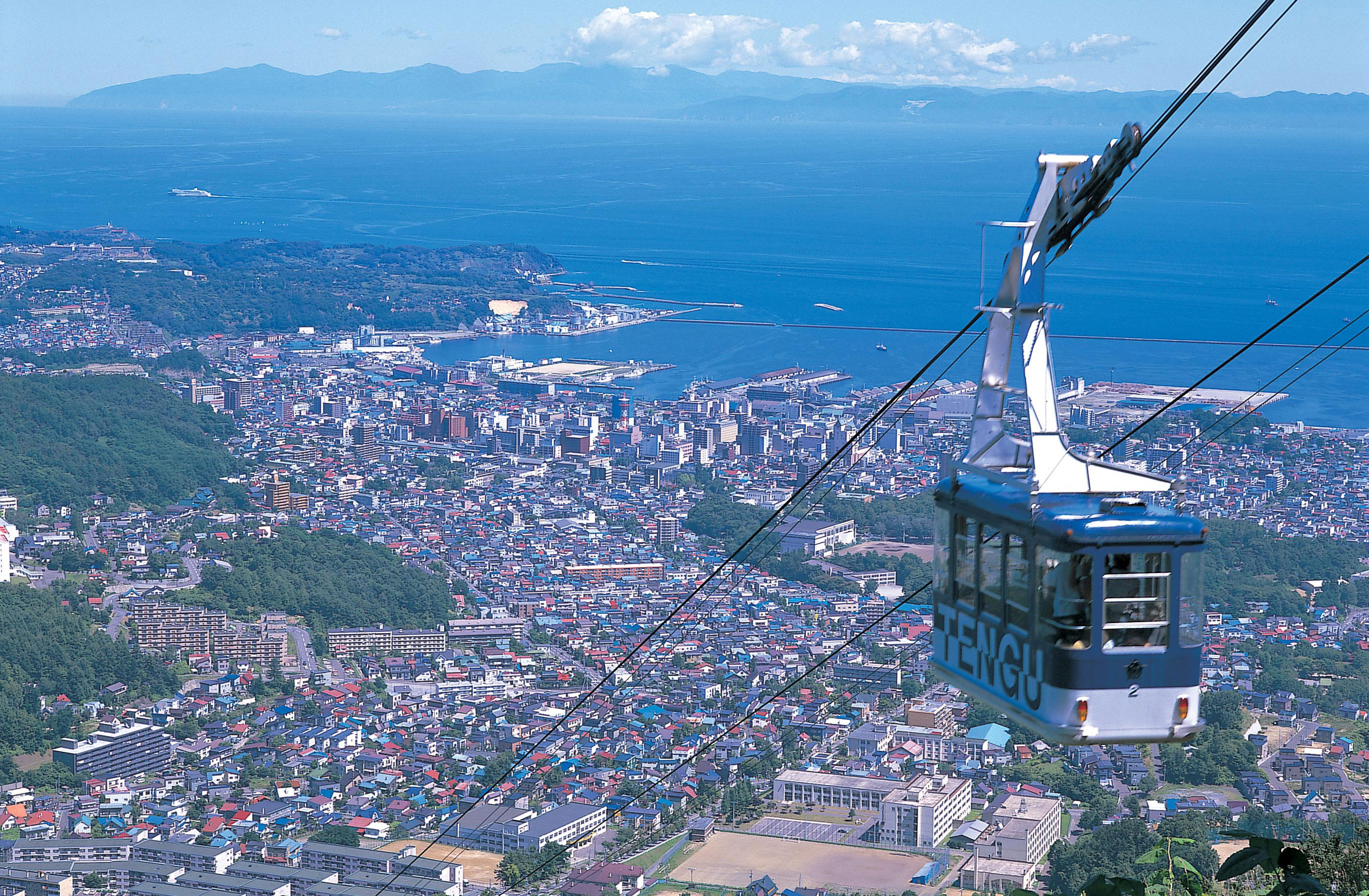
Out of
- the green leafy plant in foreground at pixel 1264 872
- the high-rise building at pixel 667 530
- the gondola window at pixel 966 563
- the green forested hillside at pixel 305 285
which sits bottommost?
the high-rise building at pixel 667 530

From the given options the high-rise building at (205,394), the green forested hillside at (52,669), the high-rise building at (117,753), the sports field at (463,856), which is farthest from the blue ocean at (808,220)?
the sports field at (463,856)

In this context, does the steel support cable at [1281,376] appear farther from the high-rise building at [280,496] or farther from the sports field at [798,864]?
the high-rise building at [280,496]

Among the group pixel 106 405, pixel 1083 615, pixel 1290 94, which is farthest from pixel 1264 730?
pixel 1290 94

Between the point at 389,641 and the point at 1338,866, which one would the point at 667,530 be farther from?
the point at 1338,866

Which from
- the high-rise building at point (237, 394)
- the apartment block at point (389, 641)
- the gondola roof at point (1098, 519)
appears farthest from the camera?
the high-rise building at point (237, 394)

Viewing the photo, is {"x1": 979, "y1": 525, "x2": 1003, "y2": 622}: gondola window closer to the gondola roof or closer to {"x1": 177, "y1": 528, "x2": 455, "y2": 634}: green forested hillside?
the gondola roof

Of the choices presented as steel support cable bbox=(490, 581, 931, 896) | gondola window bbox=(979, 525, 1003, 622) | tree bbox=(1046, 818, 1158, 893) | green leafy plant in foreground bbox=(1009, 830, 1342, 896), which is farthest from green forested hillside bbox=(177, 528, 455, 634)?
green leafy plant in foreground bbox=(1009, 830, 1342, 896)

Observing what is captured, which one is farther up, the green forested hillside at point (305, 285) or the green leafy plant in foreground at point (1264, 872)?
the green leafy plant in foreground at point (1264, 872)

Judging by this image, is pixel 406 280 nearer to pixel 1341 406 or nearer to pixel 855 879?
pixel 1341 406

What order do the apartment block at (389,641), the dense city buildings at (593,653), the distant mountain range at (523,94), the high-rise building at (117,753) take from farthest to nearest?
the distant mountain range at (523,94), the apartment block at (389,641), the high-rise building at (117,753), the dense city buildings at (593,653)
